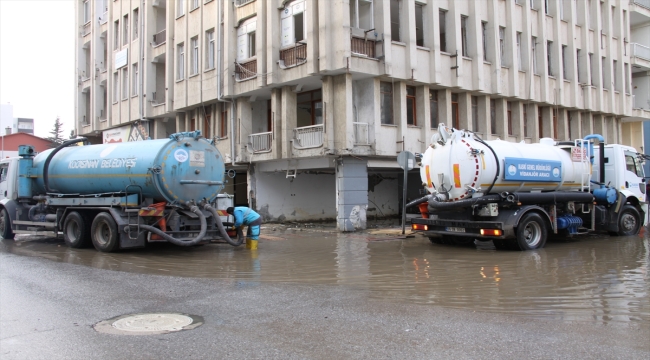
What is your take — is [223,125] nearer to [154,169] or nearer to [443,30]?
[443,30]

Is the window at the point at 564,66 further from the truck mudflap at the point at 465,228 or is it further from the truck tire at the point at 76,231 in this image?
the truck tire at the point at 76,231

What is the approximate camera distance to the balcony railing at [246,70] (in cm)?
2155

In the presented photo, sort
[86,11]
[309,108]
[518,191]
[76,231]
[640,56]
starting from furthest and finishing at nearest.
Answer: [86,11]
[640,56]
[309,108]
[76,231]
[518,191]

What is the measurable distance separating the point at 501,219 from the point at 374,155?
24.5 feet

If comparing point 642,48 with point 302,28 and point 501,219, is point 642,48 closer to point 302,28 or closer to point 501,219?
point 302,28

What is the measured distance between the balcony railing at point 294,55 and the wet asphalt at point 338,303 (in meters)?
9.10

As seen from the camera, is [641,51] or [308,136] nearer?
[308,136]

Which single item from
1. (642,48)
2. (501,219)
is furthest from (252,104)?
(642,48)

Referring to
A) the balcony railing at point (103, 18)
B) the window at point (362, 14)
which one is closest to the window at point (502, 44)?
the window at point (362, 14)

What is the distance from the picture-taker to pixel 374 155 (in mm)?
18969

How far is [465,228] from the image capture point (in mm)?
12477

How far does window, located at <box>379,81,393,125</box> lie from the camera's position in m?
19.6

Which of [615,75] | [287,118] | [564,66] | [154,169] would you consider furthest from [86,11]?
[615,75]

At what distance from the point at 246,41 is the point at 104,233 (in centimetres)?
1190
